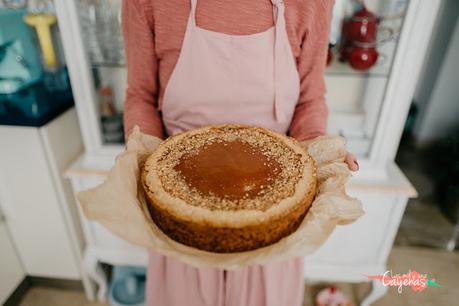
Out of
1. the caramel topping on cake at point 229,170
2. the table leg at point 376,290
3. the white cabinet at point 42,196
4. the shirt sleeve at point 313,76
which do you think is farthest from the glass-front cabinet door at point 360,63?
the white cabinet at point 42,196

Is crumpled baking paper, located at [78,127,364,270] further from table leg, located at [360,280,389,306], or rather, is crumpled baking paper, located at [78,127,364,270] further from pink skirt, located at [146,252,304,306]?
table leg, located at [360,280,389,306]

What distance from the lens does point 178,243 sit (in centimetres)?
69

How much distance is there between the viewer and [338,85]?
4.83 ft

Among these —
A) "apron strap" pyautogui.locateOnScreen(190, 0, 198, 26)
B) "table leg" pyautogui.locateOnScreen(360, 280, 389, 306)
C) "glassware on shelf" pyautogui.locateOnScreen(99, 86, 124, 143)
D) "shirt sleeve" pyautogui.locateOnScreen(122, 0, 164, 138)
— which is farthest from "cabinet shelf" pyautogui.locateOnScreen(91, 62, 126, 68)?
"table leg" pyautogui.locateOnScreen(360, 280, 389, 306)

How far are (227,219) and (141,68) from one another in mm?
528

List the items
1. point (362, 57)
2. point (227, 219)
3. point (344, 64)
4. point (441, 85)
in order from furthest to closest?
point (441, 85) < point (344, 64) < point (362, 57) < point (227, 219)

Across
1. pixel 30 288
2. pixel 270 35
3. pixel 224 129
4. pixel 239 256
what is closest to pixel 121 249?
pixel 30 288

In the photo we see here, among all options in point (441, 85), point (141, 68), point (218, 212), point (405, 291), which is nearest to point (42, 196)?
point (141, 68)

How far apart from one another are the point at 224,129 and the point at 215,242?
0.33 meters

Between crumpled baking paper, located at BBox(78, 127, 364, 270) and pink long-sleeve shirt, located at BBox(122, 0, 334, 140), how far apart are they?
20 cm

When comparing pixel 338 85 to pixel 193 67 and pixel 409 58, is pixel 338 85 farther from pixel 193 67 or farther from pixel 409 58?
pixel 193 67

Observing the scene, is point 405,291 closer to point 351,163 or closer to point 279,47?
point 351,163

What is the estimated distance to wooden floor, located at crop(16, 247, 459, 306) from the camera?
1.66m

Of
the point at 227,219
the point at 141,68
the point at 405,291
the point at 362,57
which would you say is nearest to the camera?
the point at 227,219
